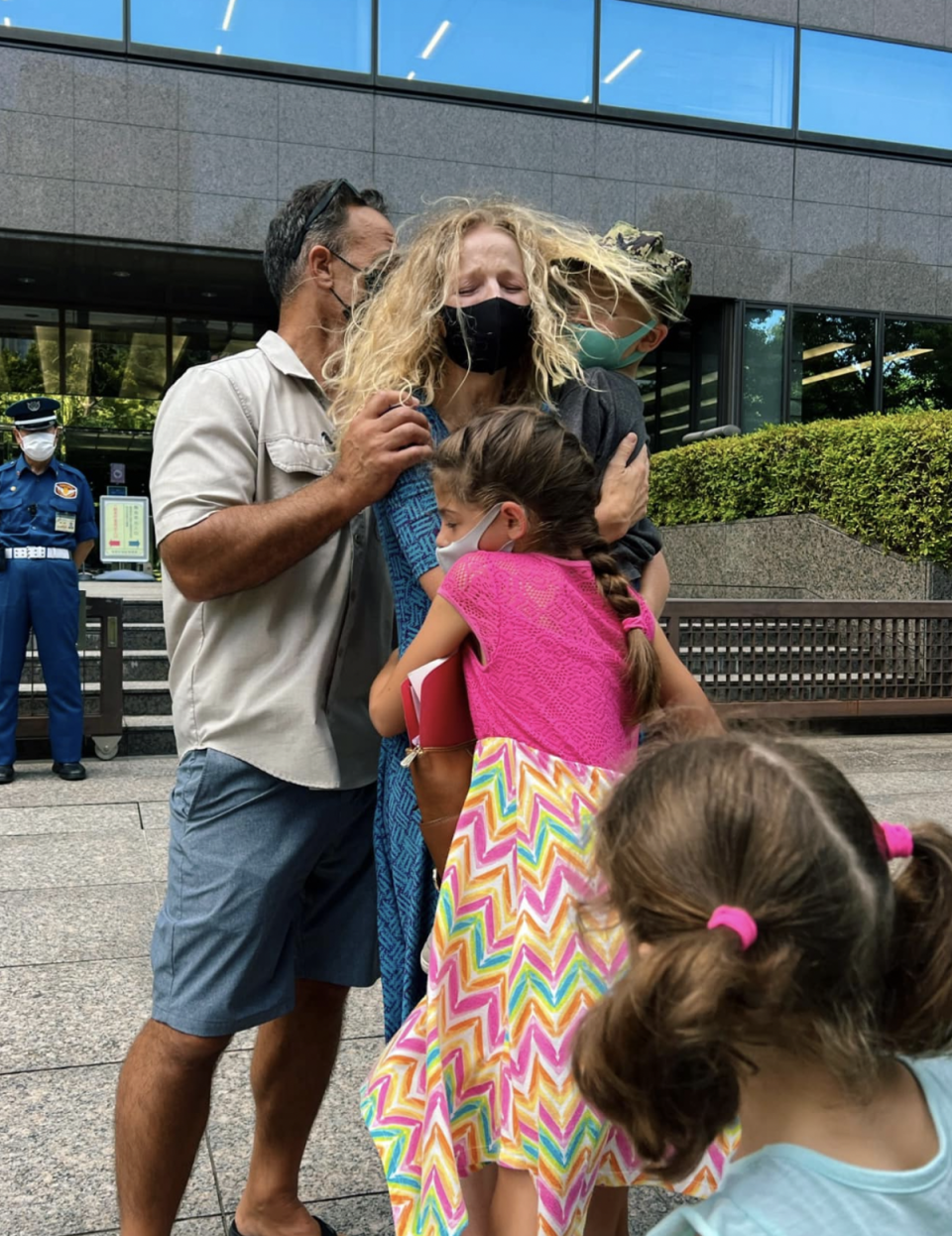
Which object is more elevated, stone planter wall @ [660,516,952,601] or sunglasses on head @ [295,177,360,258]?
sunglasses on head @ [295,177,360,258]

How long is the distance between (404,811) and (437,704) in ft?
0.90

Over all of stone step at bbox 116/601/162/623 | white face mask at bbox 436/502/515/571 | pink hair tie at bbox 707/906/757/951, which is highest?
white face mask at bbox 436/502/515/571

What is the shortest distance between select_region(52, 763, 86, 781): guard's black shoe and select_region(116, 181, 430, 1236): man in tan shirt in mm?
5258

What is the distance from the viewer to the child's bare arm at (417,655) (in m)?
1.85

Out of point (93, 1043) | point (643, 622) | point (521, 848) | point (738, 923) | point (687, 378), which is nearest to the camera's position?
point (738, 923)

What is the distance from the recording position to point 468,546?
1885mm

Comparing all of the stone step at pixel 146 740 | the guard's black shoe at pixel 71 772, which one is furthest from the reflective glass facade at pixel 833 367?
the guard's black shoe at pixel 71 772

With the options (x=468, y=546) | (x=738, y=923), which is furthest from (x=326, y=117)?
(x=738, y=923)

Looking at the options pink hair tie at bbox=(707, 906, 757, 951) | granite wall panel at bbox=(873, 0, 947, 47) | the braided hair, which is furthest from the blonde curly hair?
granite wall panel at bbox=(873, 0, 947, 47)

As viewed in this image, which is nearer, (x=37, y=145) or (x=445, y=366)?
(x=445, y=366)

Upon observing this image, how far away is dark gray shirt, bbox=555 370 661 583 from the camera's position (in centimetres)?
209

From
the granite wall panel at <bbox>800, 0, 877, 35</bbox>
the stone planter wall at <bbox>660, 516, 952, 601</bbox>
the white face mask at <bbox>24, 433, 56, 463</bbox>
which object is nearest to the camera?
the white face mask at <bbox>24, 433, 56, 463</bbox>

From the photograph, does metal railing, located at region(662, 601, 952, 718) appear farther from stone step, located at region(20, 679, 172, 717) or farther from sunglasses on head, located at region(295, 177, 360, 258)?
sunglasses on head, located at region(295, 177, 360, 258)

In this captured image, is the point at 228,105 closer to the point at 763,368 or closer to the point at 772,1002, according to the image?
the point at 763,368
